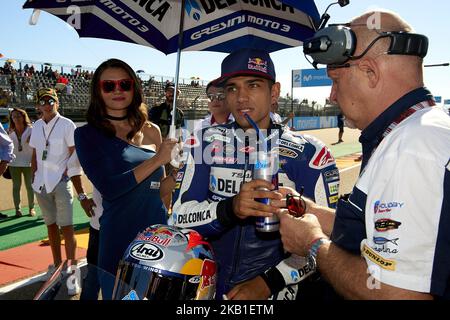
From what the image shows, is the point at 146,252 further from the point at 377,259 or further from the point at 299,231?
the point at 377,259

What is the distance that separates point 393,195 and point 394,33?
27.5 inches

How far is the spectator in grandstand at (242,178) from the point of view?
6.59ft

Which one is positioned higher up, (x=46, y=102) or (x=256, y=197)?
(x=46, y=102)

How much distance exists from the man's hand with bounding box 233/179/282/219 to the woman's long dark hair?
1.49m

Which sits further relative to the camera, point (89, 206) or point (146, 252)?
point (89, 206)

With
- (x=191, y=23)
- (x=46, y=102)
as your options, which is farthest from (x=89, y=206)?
(x=191, y=23)

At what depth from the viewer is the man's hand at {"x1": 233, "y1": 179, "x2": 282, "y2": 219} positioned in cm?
172

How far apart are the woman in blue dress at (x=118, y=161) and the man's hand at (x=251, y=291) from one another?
1156mm

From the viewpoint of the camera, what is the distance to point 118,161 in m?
2.85

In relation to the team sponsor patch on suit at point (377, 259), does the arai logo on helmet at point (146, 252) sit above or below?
below

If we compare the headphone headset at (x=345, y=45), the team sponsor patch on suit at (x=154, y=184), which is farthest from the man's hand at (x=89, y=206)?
the headphone headset at (x=345, y=45)

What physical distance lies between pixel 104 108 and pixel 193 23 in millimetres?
1124

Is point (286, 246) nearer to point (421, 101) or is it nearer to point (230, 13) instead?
point (421, 101)

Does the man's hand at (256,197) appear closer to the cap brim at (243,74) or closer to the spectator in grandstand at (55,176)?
the cap brim at (243,74)
